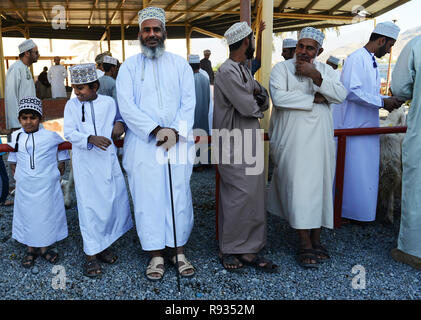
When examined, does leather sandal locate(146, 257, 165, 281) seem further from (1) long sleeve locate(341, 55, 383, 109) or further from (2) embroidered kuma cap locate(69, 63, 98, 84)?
(1) long sleeve locate(341, 55, 383, 109)

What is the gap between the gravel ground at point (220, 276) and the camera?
105 inches

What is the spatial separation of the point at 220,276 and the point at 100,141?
139 centimetres

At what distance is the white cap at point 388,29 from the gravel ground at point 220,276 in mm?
2003

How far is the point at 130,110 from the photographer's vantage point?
2787mm

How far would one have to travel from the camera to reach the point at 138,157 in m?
2.86

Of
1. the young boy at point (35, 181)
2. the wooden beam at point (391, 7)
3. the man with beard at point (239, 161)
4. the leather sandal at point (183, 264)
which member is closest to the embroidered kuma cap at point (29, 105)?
the young boy at point (35, 181)

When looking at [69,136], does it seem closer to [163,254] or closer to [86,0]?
[163,254]

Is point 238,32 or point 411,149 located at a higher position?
point 238,32

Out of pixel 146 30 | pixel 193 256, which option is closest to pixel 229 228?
pixel 193 256

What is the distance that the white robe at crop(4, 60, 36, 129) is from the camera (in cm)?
488

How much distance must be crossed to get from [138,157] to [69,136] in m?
0.54

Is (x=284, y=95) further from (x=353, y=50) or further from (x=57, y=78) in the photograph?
(x=353, y=50)

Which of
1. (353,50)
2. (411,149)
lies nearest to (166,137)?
(411,149)
